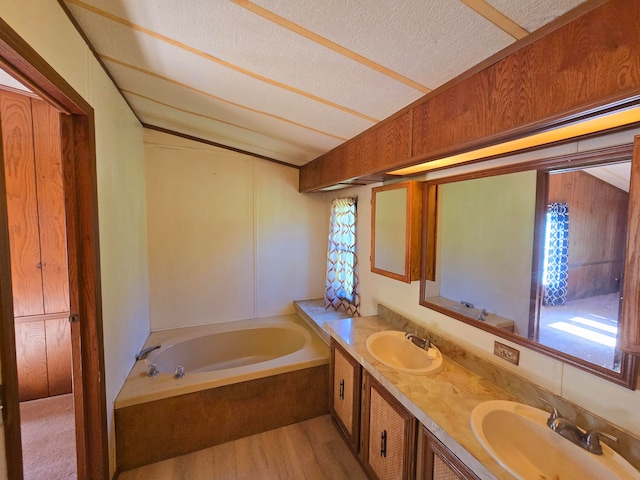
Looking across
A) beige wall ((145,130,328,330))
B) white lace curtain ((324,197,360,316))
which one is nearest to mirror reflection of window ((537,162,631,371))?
white lace curtain ((324,197,360,316))

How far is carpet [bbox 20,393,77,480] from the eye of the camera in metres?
1.67

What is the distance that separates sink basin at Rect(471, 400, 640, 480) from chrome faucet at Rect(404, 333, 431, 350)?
47cm

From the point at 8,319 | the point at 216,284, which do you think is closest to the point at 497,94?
the point at 8,319

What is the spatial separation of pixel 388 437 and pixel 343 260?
1.59 m

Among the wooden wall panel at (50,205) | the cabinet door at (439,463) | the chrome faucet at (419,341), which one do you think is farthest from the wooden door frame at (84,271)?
the chrome faucet at (419,341)

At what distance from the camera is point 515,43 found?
85 cm

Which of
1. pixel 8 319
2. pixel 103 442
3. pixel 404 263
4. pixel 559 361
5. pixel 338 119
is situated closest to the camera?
pixel 8 319

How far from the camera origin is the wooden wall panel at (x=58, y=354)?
225 cm

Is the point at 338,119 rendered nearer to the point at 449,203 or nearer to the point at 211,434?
the point at 449,203

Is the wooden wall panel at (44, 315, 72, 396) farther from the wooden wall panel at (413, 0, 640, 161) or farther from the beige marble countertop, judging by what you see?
the wooden wall panel at (413, 0, 640, 161)

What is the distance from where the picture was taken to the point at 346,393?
1.88 meters

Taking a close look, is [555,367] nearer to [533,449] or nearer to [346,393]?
[533,449]

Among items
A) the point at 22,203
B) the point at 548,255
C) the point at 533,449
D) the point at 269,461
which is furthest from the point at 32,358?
the point at 548,255

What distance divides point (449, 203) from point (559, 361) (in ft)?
3.05
